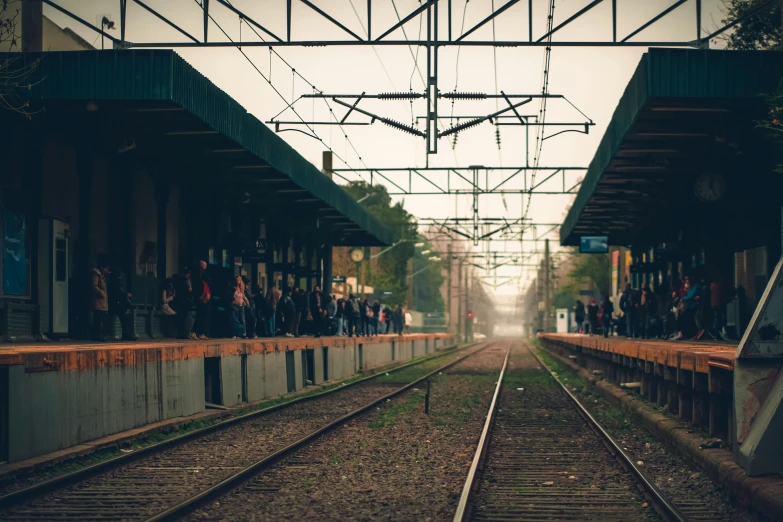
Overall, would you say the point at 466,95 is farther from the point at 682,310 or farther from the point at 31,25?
the point at 31,25

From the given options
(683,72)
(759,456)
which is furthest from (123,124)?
(759,456)

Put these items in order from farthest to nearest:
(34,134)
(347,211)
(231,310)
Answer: (347,211), (231,310), (34,134)

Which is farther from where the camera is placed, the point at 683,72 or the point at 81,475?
the point at 683,72

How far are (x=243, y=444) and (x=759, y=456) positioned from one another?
676 centimetres

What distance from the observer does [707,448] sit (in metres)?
11.4

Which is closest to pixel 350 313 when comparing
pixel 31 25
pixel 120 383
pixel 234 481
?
pixel 31 25

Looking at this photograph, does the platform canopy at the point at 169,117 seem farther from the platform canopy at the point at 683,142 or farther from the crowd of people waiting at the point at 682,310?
the crowd of people waiting at the point at 682,310

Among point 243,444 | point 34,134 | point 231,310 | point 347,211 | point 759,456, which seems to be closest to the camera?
point 759,456

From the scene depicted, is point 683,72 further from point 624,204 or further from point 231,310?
point 624,204

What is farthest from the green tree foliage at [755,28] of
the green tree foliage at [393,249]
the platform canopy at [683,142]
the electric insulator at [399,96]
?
the green tree foliage at [393,249]

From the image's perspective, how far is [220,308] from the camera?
80.9ft

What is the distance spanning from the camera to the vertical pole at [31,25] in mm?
20953

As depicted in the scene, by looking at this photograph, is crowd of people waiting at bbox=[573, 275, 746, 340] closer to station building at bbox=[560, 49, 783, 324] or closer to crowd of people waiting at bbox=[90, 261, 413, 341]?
station building at bbox=[560, 49, 783, 324]

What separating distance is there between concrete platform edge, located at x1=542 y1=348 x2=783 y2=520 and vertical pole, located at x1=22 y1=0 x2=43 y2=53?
1305cm
